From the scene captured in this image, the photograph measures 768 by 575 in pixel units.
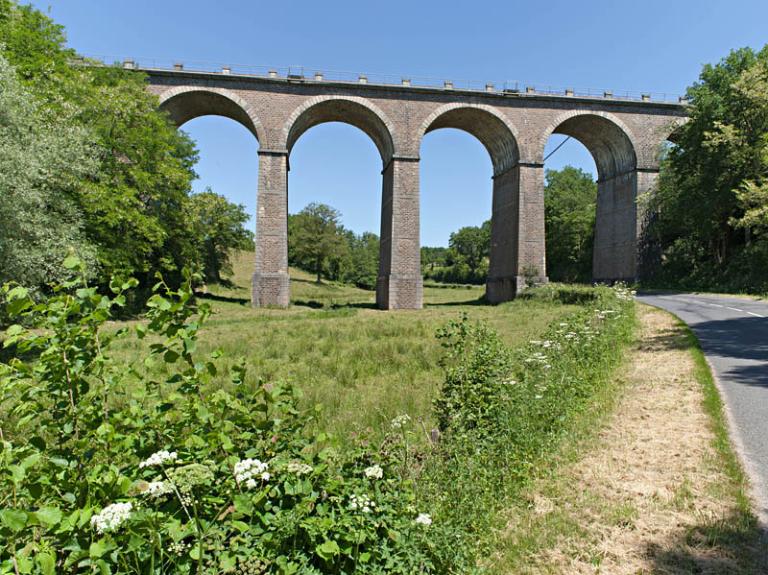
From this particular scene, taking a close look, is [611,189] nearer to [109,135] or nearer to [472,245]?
[109,135]

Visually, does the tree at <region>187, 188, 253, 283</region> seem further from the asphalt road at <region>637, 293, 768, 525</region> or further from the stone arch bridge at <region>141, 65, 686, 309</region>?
the asphalt road at <region>637, 293, 768, 525</region>

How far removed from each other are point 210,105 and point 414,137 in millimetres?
15620

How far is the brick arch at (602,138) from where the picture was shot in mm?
33594

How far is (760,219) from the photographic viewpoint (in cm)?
2166

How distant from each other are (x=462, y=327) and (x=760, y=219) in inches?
921

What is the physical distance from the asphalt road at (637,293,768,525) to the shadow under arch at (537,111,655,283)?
19.9m

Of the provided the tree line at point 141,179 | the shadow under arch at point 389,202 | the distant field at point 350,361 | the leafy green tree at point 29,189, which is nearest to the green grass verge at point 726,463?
the distant field at point 350,361

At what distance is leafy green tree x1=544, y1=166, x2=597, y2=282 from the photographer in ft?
178

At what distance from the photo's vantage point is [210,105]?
32.4 meters

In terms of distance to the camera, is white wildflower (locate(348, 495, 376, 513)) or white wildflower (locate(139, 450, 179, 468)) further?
white wildflower (locate(348, 495, 376, 513))

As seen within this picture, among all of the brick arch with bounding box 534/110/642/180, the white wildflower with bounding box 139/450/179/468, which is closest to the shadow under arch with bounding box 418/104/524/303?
the brick arch with bounding box 534/110/642/180

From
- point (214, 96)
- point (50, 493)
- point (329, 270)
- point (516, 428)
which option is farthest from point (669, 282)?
point (329, 270)

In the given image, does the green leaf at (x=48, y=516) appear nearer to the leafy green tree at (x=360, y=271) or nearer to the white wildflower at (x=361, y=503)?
the white wildflower at (x=361, y=503)

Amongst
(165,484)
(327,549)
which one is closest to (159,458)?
(165,484)
